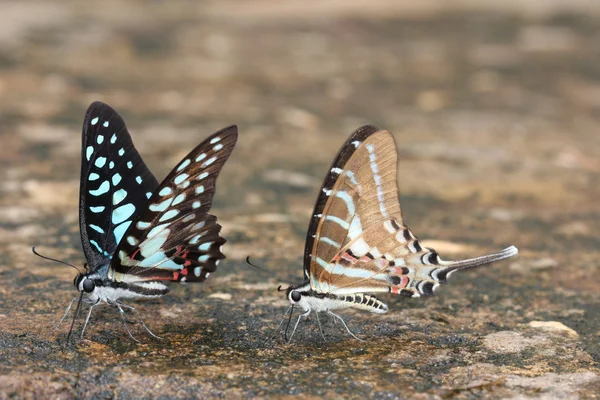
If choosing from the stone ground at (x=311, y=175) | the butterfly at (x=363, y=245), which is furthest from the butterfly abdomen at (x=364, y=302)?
the stone ground at (x=311, y=175)

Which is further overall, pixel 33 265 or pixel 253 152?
pixel 253 152

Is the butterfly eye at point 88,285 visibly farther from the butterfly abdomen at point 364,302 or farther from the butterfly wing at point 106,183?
the butterfly abdomen at point 364,302

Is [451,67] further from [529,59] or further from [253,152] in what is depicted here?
[253,152]

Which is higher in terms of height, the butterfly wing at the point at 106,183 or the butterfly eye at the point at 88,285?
the butterfly wing at the point at 106,183

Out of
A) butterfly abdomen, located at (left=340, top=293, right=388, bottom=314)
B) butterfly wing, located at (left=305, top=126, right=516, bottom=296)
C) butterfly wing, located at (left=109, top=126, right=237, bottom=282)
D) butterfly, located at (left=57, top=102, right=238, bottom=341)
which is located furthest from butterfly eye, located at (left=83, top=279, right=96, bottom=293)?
butterfly abdomen, located at (left=340, top=293, right=388, bottom=314)

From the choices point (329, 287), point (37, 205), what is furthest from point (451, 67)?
point (329, 287)

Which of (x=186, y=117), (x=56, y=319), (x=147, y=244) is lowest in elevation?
(x=56, y=319)
